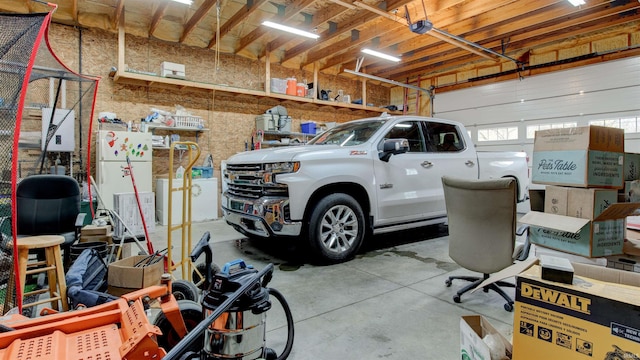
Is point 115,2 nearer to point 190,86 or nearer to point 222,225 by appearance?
point 190,86

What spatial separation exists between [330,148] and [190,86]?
4349mm

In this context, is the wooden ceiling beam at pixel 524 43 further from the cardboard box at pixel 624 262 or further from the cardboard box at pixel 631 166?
the cardboard box at pixel 624 262

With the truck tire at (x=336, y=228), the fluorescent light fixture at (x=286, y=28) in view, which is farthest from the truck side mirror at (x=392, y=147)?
the fluorescent light fixture at (x=286, y=28)

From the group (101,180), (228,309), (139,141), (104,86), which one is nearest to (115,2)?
(104,86)

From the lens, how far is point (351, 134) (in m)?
4.27

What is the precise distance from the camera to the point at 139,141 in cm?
574

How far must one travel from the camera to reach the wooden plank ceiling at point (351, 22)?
222 inches

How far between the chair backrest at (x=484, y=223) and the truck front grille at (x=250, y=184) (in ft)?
5.24

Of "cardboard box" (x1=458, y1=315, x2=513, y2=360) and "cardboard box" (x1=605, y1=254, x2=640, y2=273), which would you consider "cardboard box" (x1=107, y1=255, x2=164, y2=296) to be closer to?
"cardboard box" (x1=458, y1=315, x2=513, y2=360)

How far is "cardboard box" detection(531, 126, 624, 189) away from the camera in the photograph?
2.17 m

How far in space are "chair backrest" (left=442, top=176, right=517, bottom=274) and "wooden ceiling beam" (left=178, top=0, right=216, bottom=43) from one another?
4.92 meters

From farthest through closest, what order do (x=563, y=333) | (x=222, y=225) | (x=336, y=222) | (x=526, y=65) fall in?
(x=526, y=65), (x=222, y=225), (x=336, y=222), (x=563, y=333)

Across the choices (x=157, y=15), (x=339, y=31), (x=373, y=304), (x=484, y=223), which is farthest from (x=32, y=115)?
(x=484, y=223)

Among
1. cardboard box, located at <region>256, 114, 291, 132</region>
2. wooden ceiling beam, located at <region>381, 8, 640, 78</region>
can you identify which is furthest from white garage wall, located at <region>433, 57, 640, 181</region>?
cardboard box, located at <region>256, 114, 291, 132</region>
